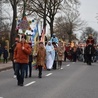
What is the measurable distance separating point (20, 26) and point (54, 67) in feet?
18.3

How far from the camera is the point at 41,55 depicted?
18.8 metres

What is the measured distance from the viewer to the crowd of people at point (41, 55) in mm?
14938

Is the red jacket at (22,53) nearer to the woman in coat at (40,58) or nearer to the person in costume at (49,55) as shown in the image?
the woman in coat at (40,58)

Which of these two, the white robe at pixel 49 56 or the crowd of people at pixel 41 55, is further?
the white robe at pixel 49 56

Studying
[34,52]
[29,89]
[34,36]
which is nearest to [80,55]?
[34,36]

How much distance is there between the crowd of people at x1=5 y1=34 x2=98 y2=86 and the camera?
1494 cm

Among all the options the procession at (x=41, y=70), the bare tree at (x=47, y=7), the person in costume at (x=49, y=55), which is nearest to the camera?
the procession at (x=41, y=70)

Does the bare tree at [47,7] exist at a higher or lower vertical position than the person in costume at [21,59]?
higher

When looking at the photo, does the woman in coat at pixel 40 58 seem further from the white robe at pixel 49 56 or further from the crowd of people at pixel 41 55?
the white robe at pixel 49 56

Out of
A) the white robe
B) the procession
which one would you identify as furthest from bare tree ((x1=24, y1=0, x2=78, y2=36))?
the white robe

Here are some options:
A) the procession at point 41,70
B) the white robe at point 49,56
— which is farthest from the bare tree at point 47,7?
the white robe at point 49,56

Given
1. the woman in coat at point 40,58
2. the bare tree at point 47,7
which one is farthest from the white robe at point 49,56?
the bare tree at point 47,7

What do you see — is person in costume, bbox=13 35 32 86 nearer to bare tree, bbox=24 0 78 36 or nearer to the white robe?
the white robe

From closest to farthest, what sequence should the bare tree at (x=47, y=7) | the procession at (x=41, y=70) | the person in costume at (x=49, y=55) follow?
the procession at (x=41, y=70) → the person in costume at (x=49, y=55) → the bare tree at (x=47, y=7)
